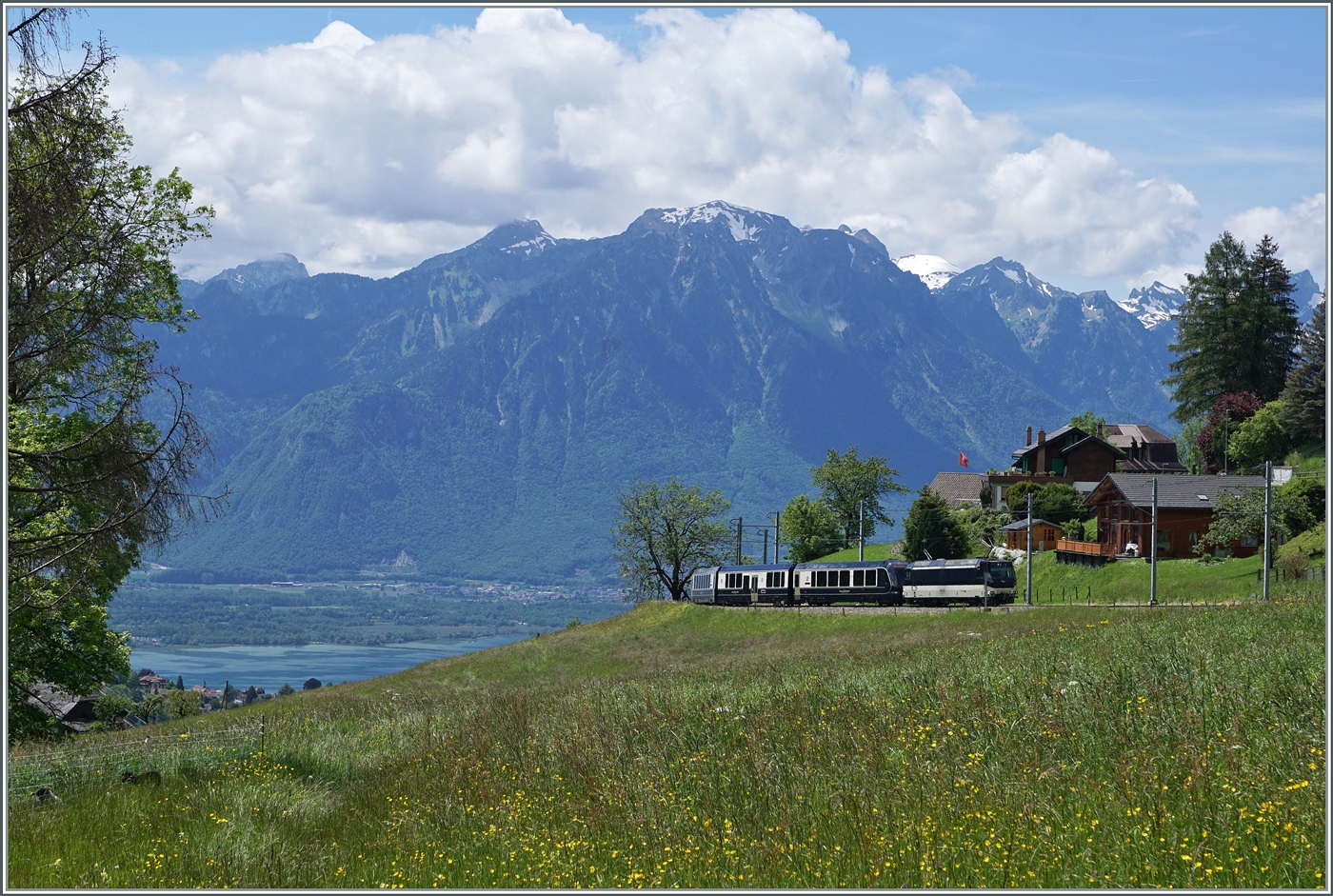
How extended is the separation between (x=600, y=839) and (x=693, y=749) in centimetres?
346

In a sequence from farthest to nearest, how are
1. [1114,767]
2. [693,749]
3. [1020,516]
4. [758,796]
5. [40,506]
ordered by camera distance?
[1020,516], [693,749], [40,506], [758,796], [1114,767]

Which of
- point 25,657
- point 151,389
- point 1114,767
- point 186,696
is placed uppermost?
point 151,389

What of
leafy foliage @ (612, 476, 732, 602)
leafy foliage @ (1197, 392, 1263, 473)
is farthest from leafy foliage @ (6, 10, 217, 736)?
leafy foliage @ (612, 476, 732, 602)

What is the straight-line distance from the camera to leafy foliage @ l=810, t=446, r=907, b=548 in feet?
340

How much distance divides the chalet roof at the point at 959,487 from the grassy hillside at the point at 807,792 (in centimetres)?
10110

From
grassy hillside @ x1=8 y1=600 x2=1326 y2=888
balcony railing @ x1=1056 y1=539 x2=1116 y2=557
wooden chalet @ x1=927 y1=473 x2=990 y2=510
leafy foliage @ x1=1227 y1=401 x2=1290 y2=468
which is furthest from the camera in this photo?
wooden chalet @ x1=927 y1=473 x2=990 y2=510

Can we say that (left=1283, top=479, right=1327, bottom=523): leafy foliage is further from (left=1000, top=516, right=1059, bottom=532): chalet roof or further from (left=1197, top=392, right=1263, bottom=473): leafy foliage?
(left=1000, top=516, right=1059, bottom=532): chalet roof

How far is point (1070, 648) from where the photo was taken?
1786cm

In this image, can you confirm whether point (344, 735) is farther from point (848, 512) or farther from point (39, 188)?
point (848, 512)

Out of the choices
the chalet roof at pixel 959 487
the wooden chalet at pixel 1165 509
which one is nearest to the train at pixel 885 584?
the wooden chalet at pixel 1165 509

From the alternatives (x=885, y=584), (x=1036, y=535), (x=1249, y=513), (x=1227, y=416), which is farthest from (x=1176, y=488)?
(x=885, y=584)

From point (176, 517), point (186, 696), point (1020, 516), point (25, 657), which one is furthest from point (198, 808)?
point (1020, 516)

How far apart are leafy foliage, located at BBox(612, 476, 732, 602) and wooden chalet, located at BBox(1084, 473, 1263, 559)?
34622mm

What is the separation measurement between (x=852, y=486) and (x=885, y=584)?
4956 cm
